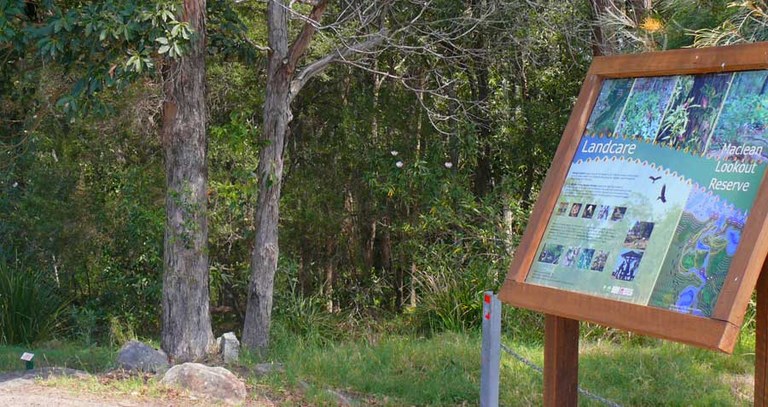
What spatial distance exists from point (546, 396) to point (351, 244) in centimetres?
864

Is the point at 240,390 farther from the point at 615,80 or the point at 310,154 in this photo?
the point at 310,154

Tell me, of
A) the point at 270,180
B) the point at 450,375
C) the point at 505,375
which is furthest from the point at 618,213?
the point at 270,180

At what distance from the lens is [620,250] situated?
4188mm

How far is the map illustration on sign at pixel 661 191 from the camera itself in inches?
151

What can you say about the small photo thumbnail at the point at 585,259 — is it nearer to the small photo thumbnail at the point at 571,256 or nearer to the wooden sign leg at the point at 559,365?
the small photo thumbnail at the point at 571,256

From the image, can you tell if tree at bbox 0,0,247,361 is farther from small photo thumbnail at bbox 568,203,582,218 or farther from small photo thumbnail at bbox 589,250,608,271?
small photo thumbnail at bbox 589,250,608,271

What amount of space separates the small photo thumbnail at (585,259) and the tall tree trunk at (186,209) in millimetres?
5513

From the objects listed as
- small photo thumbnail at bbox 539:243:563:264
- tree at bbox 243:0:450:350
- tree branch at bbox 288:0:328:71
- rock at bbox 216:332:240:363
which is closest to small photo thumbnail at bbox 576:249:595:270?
small photo thumbnail at bbox 539:243:563:264

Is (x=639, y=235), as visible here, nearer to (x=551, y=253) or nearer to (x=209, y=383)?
(x=551, y=253)

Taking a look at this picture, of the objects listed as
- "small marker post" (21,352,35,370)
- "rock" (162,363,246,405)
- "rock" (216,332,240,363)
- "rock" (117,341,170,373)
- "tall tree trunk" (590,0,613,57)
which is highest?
"tall tree trunk" (590,0,613,57)

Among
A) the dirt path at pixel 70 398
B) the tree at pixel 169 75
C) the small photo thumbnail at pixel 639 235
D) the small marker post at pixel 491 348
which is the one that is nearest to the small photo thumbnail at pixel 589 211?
the small photo thumbnail at pixel 639 235

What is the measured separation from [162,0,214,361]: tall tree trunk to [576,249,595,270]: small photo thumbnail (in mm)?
5513

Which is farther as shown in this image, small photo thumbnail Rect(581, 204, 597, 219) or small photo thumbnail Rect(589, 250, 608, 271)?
small photo thumbnail Rect(581, 204, 597, 219)

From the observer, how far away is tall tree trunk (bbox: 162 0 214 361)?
8953 mm
